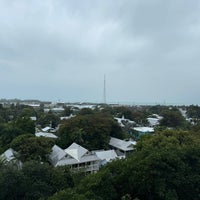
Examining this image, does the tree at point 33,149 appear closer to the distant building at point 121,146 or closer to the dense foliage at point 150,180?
the dense foliage at point 150,180

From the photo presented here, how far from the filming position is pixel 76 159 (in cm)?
1902

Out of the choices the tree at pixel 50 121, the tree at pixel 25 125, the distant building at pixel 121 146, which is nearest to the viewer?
the distant building at pixel 121 146

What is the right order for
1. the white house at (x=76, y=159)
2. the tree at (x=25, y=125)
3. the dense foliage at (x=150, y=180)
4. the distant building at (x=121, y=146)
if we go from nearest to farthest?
1. the dense foliage at (x=150, y=180)
2. the white house at (x=76, y=159)
3. the distant building at (x=121, y=146)
4. the tree at (x=25, y=125)

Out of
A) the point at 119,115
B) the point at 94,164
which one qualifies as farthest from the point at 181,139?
the point at 119,115

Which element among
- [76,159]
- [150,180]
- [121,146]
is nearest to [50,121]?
[121,146]

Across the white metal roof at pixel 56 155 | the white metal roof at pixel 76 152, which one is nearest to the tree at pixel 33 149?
the white metal roof at pixel 56 155

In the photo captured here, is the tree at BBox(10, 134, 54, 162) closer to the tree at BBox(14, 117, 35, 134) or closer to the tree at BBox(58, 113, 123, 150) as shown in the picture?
the tree at BBox(58, 113, 123, 150)

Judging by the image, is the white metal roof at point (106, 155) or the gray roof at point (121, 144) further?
the gray roof at point (121, 144)

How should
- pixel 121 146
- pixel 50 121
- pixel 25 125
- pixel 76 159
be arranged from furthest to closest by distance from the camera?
pixel 50 121 < pixel 121 146 < pixel 25 125 < pixel 76 159

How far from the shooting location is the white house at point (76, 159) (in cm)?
1842

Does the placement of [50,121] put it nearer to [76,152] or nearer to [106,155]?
[106,155]

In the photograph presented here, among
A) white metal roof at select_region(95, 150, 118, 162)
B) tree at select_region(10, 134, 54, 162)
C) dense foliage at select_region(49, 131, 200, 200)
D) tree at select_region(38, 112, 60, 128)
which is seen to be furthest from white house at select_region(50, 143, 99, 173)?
tree at select_region(38, 112, 60, 128)

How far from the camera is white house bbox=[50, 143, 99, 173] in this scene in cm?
1842

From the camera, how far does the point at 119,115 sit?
51.6 metres
